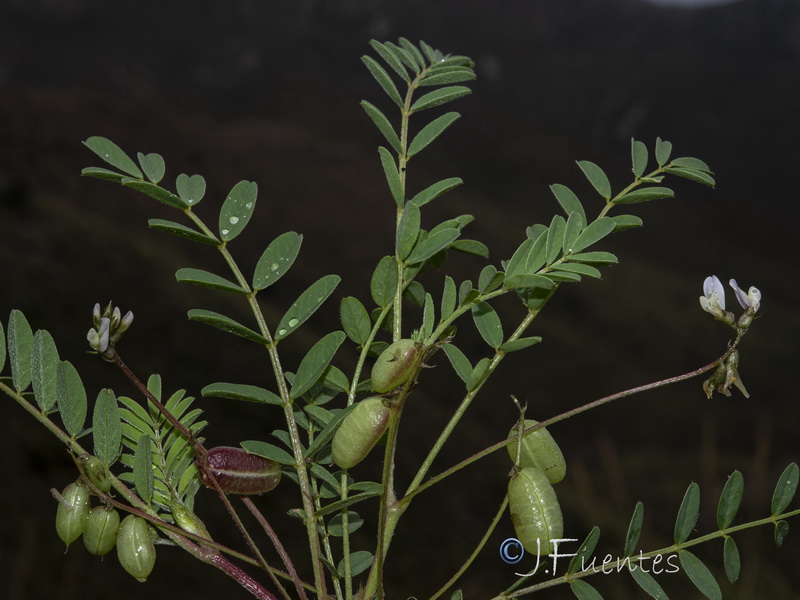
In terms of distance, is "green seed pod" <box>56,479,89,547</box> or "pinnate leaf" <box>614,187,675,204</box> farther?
"pinnate leaf" <box>614,187,675,204</box>

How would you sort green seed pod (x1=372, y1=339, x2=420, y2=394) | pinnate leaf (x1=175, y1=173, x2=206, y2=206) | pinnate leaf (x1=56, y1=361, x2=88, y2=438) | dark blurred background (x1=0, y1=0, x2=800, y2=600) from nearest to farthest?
1. green seed pod (x1=372, y1=339, x2=420, y2=394)
2. pinnate leaf (x1=56, y1=361, x2=88, y2=438)
3. pinnate leaf (x1=175, y1=173, x2=206, y2=206)
4. dark blurred background (x1=0, y1=0, x2=800, y2=600)

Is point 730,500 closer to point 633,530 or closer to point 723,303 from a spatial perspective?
point 633,530

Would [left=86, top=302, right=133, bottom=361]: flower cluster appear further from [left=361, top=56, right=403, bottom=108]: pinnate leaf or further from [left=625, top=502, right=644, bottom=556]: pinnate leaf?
[left=625, top=502, right=644, bottom=556]: pinnate leaf

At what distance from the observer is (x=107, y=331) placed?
61 centimetres

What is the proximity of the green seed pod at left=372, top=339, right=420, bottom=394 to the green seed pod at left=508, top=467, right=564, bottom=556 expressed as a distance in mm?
160

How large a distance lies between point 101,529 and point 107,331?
165 millimetres

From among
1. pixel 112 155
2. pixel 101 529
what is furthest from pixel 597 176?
pixel 101 529

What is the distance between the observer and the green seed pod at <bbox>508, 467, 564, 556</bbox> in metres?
0.65

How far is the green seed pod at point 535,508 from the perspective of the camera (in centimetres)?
65

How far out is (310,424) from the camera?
0.79 metres

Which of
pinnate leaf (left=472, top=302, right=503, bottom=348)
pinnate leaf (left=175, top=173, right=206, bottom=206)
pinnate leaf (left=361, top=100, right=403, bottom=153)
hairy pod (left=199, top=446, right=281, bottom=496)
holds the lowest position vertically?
hairy pod (left=199, top=446, right=281, bottom=496)

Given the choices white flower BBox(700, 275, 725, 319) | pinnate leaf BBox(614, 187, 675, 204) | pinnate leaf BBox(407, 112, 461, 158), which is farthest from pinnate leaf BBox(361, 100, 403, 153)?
white flower BBox(700, 275, 725, 319)

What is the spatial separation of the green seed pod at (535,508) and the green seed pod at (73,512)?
0.36m

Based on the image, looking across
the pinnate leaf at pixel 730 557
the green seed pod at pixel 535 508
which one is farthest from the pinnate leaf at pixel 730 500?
the green seed pod at pixel 535 508
